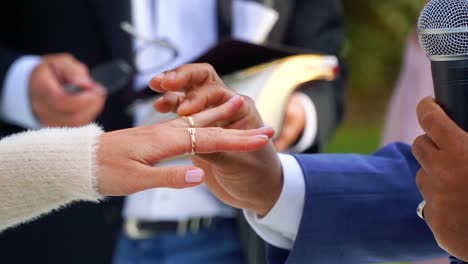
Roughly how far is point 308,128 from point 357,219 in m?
0.61

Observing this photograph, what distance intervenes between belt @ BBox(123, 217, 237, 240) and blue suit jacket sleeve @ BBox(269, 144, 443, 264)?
0.58 m

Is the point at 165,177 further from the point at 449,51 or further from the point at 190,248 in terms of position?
the point at 190,248

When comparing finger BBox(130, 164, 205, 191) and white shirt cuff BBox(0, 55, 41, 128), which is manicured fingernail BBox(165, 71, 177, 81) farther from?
white shirt cuff BBox(0, 55, 41, 128)

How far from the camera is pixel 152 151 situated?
1.44 meters

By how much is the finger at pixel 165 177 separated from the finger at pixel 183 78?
0.22 meters

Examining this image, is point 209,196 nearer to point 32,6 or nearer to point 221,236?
point 221,236

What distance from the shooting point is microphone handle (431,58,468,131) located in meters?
1.32

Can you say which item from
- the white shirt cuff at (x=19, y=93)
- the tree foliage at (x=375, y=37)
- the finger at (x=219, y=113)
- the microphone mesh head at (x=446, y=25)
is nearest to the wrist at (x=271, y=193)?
the finger at (x=219, y=113)

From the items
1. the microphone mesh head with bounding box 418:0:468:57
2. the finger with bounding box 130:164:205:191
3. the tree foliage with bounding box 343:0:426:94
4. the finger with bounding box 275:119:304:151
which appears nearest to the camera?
the microphone mesh head with bounding box 418:0:468:57

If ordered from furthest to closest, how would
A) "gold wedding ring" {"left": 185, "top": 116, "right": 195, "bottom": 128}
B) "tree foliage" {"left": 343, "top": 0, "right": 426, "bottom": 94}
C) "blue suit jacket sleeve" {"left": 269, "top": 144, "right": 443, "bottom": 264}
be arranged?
"tree foliage" {"left": 343, "top": 0, "right": 426, "bottom": 94} → "blue suit jacket sleeve" {"left": 269, "top": 144, "right": 443, "bottom": 264} → "gold wedding ring" {"left": 185, "top": 116, "right": 195, "bottom": 128}

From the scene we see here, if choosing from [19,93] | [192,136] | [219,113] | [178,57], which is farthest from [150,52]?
[192,136]

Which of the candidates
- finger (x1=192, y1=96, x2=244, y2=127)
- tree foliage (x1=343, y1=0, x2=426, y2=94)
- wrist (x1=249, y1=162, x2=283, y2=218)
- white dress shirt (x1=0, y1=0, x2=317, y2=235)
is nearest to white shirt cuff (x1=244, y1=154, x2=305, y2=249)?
wrist (x1=249, y1=162, x2=283, y2=218)

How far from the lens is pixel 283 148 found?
2.28 meters

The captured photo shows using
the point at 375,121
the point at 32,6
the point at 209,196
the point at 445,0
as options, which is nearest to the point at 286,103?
the point at 209,196
